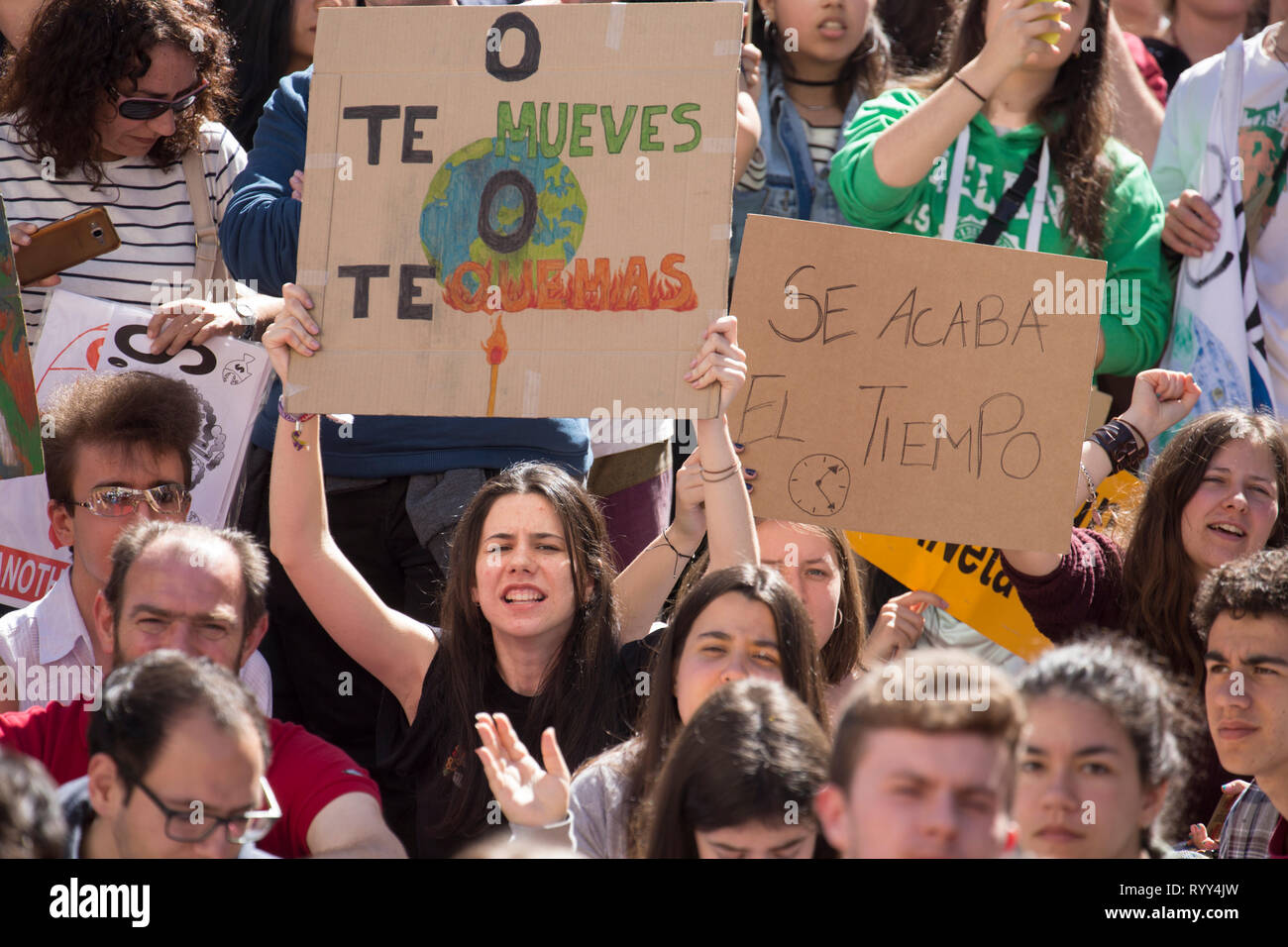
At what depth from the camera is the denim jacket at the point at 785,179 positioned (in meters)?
4.87

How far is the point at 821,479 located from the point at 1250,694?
108 centimetres

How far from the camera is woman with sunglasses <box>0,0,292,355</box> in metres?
4.23

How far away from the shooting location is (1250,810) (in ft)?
11.0

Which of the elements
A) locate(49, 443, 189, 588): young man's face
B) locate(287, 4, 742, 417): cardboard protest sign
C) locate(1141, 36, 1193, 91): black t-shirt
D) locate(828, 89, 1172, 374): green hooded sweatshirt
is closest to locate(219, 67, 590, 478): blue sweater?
locate(49, 443, 189, 588): young man's face

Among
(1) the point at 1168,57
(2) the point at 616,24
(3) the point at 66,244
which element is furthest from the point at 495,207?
(1) the point at 1168,57

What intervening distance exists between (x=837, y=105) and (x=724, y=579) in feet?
7.28

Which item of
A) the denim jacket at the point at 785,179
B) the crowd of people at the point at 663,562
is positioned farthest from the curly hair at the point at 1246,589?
the denim jacket at the point at 785,179

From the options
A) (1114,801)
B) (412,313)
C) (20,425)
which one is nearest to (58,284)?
(20,425)

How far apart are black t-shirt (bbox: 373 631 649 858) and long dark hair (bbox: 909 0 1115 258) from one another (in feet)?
6.19

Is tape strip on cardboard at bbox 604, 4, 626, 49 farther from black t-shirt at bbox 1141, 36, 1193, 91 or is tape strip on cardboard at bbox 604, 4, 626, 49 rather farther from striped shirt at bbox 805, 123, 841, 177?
black t-shirt at bbox 1141, 36, 1193, 91

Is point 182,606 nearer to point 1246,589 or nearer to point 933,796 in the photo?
point 933,796

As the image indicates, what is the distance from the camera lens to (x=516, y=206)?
12.0ft

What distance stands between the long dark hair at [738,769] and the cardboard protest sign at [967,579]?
143 centimetres
